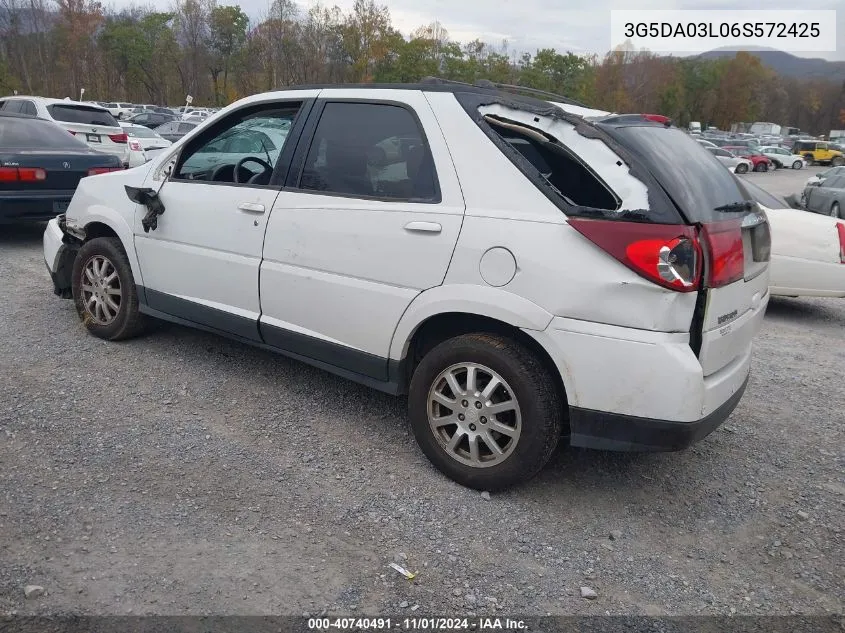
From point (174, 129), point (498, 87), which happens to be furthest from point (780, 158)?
point (498, 87)

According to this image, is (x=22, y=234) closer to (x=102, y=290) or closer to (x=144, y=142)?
(x=102, y=290)

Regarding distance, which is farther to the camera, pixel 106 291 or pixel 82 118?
pixel 82 118

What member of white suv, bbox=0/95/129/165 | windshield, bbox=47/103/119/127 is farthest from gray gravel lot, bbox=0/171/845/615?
windshield, bbox=47/103/119/127

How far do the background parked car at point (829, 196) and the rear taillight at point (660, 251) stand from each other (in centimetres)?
1486

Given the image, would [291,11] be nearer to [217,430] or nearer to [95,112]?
[95,112]

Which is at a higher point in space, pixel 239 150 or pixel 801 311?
pixel 239 150

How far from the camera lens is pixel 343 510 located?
125 inches

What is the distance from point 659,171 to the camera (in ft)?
9.73

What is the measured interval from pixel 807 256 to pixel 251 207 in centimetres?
548

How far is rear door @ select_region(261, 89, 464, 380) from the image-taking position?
3355mm

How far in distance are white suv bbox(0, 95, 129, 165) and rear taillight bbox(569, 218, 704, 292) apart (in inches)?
475

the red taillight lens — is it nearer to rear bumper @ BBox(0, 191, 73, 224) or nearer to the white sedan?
the white sedan

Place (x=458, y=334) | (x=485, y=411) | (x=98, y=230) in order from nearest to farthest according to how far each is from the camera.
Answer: (x=485, y=411)
(x=458, y=334)
(x=98, y=230)

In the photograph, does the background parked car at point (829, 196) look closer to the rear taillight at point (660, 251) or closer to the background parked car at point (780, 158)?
the rear taillight at point (660, 251)
